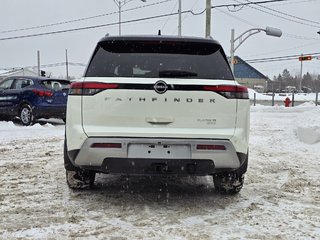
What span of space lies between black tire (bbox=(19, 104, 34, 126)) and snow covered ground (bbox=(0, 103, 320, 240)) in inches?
216

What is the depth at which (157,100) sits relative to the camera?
158 inches

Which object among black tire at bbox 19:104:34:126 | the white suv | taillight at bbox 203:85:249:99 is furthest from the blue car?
taillight at bbox 203:85:249:99

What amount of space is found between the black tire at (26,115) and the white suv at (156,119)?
8.69 metres

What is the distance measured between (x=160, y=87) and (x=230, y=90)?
707 mm

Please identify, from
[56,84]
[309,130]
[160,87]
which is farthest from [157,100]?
[56,84]

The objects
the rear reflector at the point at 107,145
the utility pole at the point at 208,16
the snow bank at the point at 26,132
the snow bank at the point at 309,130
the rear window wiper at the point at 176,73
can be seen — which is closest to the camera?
the rear reflector at the point at 107,145

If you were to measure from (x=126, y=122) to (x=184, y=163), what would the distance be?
2.27 feet

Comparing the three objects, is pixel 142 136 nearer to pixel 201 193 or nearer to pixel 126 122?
pixel 126 122

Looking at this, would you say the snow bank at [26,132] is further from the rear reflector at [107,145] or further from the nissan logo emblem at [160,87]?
the nissan logo emblem at [160,87]

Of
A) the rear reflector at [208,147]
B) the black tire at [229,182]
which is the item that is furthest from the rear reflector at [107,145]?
the black tire at [229,182]

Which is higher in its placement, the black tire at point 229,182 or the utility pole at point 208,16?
the utility pole at point 208,16

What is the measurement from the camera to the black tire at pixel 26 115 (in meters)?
12.4

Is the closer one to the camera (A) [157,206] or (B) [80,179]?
(A) [157,206]

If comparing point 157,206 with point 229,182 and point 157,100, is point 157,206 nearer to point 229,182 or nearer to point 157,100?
point 229,182
